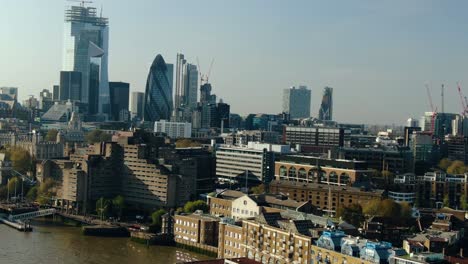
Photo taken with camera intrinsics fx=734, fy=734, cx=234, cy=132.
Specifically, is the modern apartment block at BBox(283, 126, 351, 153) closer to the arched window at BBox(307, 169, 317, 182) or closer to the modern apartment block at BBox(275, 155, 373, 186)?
the modern apartment block at BBox(275, 155, 373, 186)

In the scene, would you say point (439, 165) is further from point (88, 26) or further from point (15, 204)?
point (88, 26)

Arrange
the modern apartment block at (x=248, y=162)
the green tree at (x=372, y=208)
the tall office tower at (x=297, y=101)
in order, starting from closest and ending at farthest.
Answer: the green tree at (x=372, y=208)
the modern apartment block at (x=248, y=162)
the tall office tower at (x=297, y=101)

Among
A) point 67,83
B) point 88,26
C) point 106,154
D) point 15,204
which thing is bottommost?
point 15,204

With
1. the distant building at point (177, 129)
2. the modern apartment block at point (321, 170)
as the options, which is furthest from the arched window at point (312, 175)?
the distant building at point (177, 129)

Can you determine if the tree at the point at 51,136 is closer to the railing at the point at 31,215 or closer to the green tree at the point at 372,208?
the railing at the point at 31,215

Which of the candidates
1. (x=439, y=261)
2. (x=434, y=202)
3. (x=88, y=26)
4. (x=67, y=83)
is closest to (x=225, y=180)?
(x=434, y=202)

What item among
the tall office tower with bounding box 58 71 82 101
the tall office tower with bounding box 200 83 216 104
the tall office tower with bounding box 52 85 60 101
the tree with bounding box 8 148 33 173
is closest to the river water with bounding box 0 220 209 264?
the tree with bounding box 8 148 33 173
